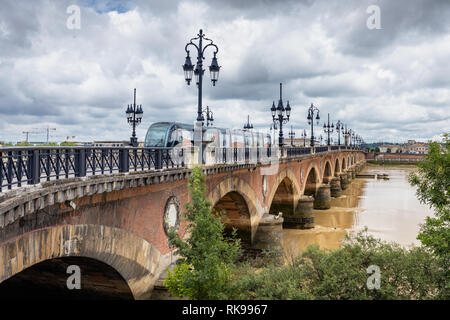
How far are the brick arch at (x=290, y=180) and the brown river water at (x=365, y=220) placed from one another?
11.2 feet

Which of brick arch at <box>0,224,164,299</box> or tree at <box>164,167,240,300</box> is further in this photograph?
tree at <box>164,167,240,300</box>

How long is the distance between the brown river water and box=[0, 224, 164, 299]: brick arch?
37.6 ft

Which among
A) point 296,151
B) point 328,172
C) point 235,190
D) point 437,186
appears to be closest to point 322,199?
point 296,151

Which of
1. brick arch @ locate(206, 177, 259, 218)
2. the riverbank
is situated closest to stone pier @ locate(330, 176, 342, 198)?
brick arch @ locate(206, 177, 259, 218)

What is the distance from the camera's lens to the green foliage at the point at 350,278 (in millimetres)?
10164

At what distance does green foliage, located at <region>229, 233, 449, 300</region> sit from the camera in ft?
33.3

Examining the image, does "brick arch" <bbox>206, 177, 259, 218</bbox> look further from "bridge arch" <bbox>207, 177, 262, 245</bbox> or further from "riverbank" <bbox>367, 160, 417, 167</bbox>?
"riverbank" <bbox>367, 160, 417, 167</bbox>

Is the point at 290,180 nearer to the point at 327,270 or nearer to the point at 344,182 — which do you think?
the point at 327,270

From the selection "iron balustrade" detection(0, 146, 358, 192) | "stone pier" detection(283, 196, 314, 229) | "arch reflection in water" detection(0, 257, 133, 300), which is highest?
"iron balustrade" detection(0, 146, 358, 192)

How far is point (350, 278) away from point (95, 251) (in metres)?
7.16

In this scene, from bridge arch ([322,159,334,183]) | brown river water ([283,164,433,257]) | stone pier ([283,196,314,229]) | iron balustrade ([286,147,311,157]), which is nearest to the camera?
brown river water ([283,164,433,257])

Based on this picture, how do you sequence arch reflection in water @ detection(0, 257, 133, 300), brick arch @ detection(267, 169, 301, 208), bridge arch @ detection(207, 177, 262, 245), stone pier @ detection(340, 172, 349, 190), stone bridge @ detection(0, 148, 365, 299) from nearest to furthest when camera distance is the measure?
1. stone bridge @ detection(0, 148, 365, 299)
2. arch reflection in water @ detection(0, 257, 133, 300)
3. bridge arch @ detection(207, 177, 262, 245)
4. brick arch @ detection(267, 169, 301, 208)
5. stone pier @ detection(340, 172, 349, 190)

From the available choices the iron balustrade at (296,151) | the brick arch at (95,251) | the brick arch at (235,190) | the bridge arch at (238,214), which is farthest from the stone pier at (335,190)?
the brick arch at (95,251)

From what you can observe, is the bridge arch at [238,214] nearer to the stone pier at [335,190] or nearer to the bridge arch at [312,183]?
the bridge arch at [312,183]
